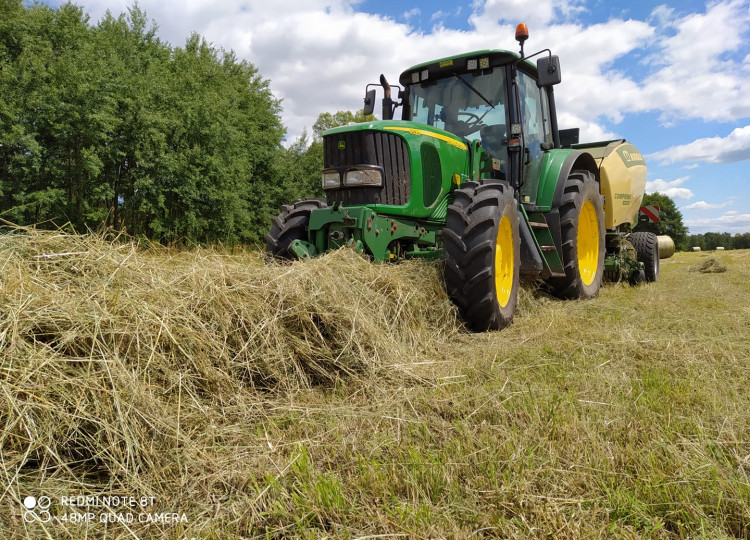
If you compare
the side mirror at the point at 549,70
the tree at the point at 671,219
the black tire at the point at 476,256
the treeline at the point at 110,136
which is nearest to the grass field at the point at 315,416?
the black tire at the point at 476,256

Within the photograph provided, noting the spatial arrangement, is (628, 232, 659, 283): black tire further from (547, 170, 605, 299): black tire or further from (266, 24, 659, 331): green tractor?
(547, 170, 605, 299): black tire

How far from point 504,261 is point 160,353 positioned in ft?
10.4

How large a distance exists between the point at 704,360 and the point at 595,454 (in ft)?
5.70

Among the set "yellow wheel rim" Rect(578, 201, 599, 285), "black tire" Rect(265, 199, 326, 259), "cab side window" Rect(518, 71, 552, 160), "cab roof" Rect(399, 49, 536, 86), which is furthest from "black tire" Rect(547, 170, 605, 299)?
"black tire" Rect(265, 199, 326, 259)

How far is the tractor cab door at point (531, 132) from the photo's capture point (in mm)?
5703

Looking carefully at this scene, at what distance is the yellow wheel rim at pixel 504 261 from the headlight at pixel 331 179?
1.53 meters

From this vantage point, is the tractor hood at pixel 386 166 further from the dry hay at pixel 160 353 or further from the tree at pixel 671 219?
the tree at pixel 671 219

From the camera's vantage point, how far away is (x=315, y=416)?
2498 millimetres

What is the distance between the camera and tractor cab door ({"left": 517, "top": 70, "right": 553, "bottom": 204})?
5.70m

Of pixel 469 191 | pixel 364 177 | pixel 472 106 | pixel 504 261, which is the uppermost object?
pixel 472 106

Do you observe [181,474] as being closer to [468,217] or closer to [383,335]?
[383,335]

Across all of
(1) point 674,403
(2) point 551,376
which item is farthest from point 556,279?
(1) point 674,403

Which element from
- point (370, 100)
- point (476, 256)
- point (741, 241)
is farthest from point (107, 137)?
point (741, 241)

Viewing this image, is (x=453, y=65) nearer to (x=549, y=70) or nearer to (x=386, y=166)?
(x=549, y=70)
